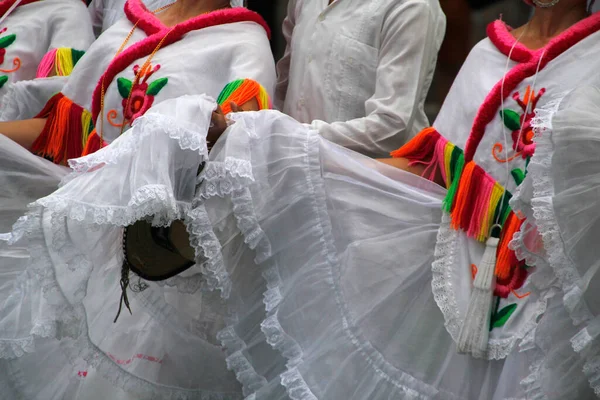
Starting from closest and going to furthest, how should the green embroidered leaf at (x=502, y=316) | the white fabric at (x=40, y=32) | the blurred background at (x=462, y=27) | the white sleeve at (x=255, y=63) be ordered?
the green embroidered leaf at (x=502, y=316) < the white sleeve at (x=255, y=63) < the blurred background at (x=462, y=27) < the white fabric at (x=40, y=32)

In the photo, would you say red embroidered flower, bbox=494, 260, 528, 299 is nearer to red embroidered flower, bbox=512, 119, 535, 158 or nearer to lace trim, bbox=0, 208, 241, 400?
red embroidered flower, bbox=512, 119, 535, 158

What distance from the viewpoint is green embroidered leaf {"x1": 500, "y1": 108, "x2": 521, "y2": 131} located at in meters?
2.31

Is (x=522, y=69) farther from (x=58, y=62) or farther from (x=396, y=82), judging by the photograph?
(x=58, y=62)

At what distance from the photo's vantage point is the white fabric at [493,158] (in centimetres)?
214

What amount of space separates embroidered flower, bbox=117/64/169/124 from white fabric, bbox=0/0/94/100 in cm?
60

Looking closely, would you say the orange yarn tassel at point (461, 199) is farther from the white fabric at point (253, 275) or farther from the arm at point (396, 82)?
the arm at point (396, 82)

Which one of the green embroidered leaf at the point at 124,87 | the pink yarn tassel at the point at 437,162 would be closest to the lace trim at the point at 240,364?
the pink yarn tassel at the point at 437,162

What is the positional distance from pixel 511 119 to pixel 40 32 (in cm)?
175

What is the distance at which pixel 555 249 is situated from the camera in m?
1.92

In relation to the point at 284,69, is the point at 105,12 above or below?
below

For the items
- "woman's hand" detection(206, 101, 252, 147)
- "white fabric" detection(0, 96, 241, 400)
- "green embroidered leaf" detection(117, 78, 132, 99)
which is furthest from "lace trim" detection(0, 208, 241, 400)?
"green embroidered leaf" detection(117, 78, 132, 99)

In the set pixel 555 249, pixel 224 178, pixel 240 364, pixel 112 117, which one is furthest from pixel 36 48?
pixel 555 249

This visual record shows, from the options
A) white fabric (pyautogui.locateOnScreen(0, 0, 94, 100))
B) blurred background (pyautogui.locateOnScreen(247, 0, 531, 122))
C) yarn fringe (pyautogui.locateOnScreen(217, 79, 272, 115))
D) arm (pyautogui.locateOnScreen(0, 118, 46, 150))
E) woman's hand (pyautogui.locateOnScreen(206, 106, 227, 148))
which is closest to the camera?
woman's hand (pyautogui.locateOnScreen(206, 106, 227, 148))

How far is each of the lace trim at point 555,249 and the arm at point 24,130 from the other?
5.13 feet
